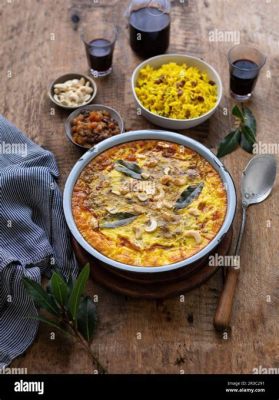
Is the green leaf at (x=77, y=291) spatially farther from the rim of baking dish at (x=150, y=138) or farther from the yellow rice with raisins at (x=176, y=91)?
the yellow rice with raisins at (x=176, y=91)

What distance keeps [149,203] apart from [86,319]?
0.64m

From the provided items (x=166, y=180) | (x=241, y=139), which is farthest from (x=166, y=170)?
(x=241, y=139)

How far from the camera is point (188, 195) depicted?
268 cm

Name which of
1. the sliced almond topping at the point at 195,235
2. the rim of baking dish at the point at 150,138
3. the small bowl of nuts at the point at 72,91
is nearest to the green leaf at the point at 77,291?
the rim of baking dish at the point at 150,138

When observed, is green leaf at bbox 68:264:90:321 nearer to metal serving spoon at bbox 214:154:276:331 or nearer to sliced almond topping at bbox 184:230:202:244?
sliced almond topping at bbox 184:230:202:244

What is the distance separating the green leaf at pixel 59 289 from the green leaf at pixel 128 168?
0.71 meters

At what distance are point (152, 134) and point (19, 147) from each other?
69cm

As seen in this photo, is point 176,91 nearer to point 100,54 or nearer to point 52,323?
point 100,54

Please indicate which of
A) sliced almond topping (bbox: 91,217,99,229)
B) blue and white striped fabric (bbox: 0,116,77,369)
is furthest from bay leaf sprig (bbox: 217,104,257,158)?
blue and white striped fabric (bbox: 0,116,77,369)

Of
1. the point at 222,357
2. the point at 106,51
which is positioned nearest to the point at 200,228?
the point at 222,357

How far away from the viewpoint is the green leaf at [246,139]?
2.74 metres

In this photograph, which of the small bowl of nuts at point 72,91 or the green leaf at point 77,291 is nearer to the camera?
the green leaf at point 77,291

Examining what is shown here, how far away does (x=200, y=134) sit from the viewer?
305cm

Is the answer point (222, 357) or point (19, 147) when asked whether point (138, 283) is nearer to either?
point (222, 357)
